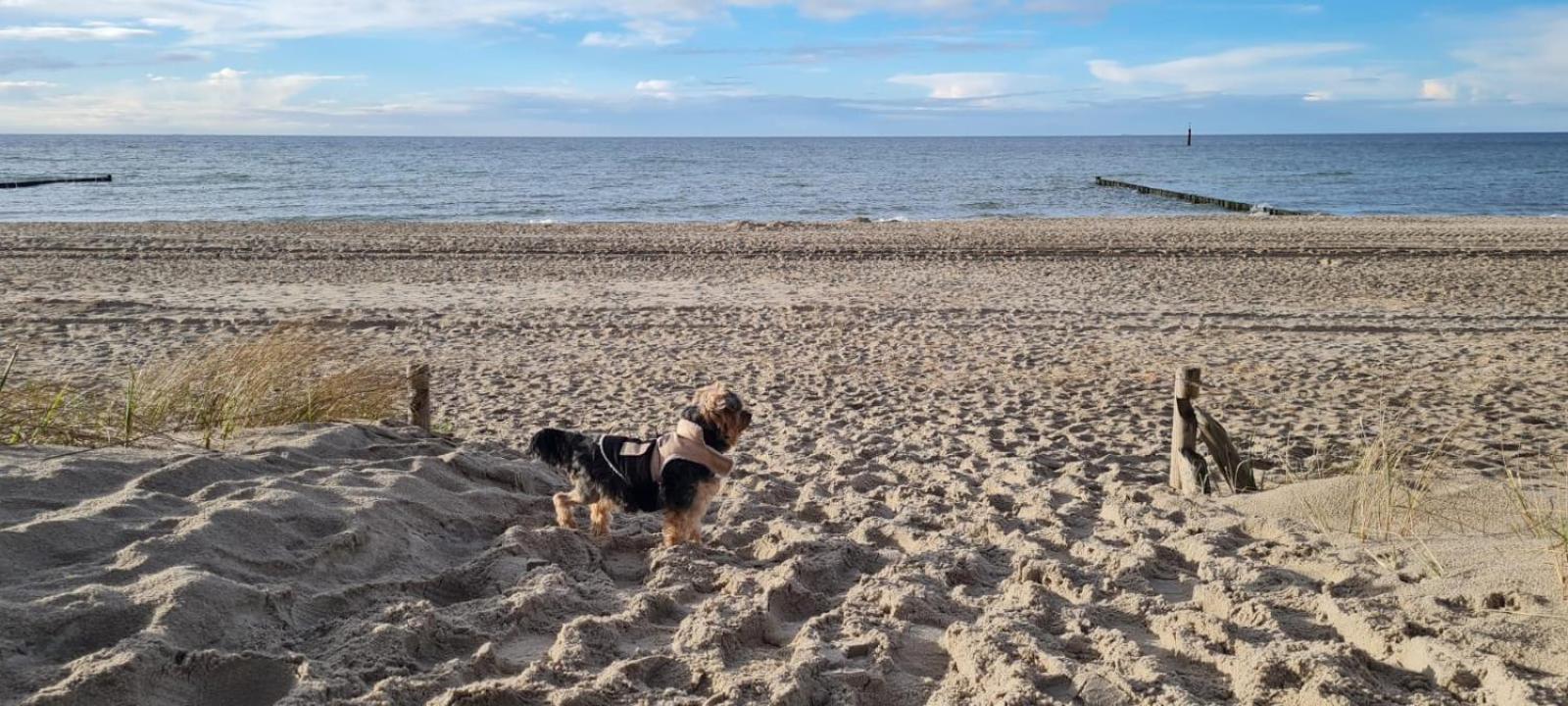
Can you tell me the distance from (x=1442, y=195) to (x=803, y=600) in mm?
46934

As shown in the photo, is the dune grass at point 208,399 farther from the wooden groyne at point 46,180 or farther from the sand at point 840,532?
the wooden groyne at point 46,180

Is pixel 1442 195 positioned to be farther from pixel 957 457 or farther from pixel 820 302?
pixel 957 457

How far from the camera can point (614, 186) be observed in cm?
4766

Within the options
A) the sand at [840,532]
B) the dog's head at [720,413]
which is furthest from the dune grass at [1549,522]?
the dog's head at [720,413]

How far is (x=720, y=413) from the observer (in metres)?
4.96

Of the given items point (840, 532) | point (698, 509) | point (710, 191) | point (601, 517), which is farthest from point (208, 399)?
point (710, 191)

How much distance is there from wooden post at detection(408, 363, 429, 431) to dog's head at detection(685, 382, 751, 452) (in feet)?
8.90

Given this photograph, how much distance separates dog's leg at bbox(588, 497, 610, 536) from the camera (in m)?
5.31

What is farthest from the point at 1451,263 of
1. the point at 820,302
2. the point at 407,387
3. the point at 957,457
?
the point at 407,387

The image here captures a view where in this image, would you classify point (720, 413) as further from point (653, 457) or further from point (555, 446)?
point (555, 446)

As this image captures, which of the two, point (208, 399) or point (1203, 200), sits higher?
point (1203, 200)

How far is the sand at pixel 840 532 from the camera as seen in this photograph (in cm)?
379

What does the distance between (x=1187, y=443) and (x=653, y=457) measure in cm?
337

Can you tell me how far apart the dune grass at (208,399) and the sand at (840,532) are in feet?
1.39
